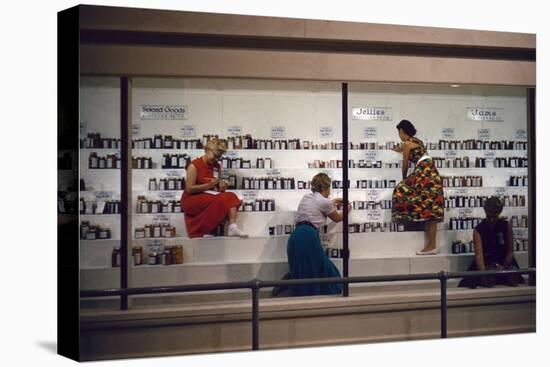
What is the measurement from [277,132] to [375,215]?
119 cm

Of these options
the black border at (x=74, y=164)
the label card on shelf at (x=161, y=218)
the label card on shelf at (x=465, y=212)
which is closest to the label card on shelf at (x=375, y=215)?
the label card on shelf at (x=465, y=212)

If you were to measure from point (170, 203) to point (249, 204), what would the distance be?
693mm

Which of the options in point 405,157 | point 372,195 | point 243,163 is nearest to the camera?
point 243,163

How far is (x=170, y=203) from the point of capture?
28.9 ft

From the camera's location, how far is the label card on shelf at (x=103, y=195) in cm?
847

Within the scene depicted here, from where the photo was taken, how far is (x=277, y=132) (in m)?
9.12

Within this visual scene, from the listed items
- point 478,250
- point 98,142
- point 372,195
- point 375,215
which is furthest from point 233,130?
point 478,250

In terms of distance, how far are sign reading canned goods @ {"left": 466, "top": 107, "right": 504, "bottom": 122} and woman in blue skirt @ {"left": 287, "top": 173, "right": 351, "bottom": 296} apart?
1.49 metres

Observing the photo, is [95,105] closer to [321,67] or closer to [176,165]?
[176,165]

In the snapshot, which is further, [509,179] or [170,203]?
[509,179]

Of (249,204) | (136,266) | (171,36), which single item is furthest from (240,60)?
(136,266)

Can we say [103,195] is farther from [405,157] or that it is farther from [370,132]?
[405,157]

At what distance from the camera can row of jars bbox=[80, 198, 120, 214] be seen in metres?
8.41

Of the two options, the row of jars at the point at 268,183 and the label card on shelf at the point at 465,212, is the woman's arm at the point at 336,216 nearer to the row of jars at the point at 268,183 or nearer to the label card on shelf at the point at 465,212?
the row of jars at the point at 268,183
